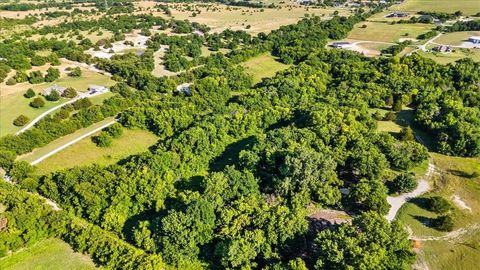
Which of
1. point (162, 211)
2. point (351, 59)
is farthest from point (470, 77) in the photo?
point (162, 211)

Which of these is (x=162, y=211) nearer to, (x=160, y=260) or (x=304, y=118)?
(x=160, y=260)

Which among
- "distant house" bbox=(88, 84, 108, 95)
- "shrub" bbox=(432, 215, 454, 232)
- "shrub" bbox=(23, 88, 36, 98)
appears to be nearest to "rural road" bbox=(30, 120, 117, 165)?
"distant house" bbox=(88, 84, 108, 95)

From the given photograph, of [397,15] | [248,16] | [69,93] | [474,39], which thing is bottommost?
[69,93]

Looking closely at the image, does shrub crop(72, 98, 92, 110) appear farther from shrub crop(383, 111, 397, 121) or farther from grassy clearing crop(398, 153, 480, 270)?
grassy clearing crop(398, 153, 480, 270)

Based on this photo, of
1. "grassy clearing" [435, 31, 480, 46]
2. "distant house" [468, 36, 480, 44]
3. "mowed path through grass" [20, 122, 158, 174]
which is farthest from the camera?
"grassy clearing" [435, 31, 480, 46]

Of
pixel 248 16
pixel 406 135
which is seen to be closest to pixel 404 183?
pixel 406 135

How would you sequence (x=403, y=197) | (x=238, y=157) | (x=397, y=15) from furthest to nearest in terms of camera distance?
1. (x=397, y=15)
2. (x=238, y=157)
3. (x=403, y=197)

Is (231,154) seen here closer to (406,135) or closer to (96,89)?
(406,135)
